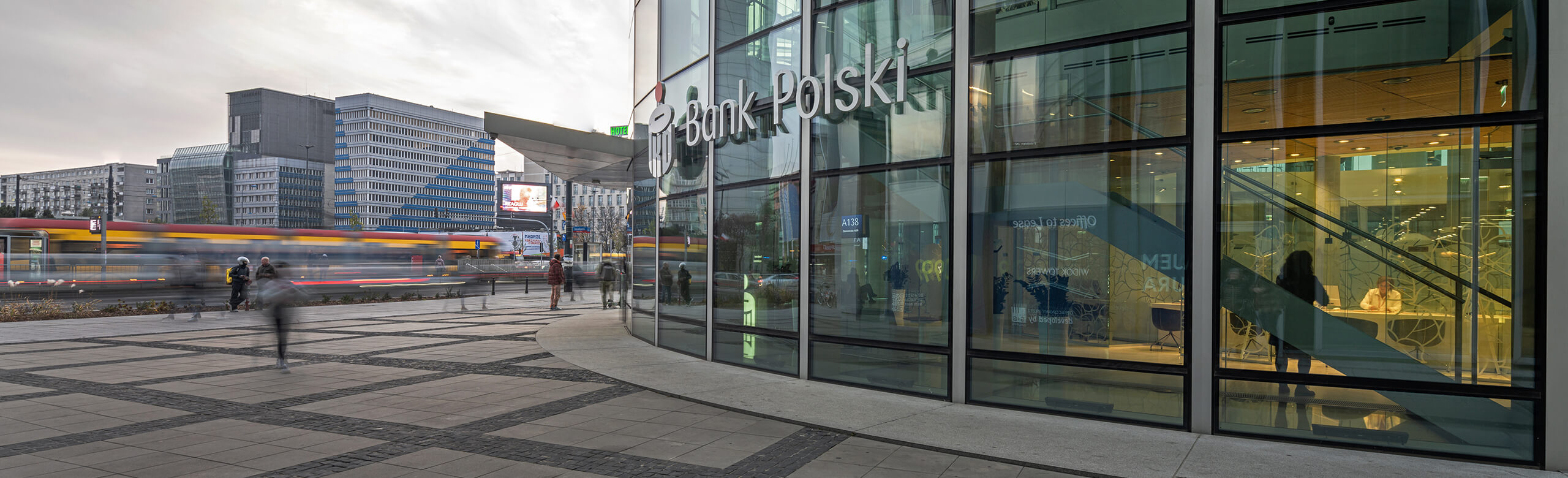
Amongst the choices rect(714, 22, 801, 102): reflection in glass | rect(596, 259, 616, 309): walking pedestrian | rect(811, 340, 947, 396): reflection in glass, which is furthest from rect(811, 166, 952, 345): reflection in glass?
rect(596, 259, 616, 309): walking pedestrian

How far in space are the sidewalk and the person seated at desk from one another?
4.36 feet

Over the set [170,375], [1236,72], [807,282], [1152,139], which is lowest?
[170,375]

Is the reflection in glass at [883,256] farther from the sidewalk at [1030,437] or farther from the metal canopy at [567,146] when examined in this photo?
the metal canopy at [567,146]

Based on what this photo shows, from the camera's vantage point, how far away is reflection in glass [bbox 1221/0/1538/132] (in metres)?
6.77

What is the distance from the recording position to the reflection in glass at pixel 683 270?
1285cm

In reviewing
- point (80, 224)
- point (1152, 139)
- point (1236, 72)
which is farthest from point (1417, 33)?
point (80, 224)

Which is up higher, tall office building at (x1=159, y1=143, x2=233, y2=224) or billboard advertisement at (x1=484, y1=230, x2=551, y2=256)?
tall office building at (x1=159, y1=143, x2=233, y2=224)

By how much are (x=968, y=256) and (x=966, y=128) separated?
59.3 inches

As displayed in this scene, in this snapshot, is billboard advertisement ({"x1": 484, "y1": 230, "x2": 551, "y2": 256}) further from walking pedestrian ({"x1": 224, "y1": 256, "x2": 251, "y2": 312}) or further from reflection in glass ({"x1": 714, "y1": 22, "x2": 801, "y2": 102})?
reflection in glass ({"x1": 714, "y1": 22, "x2": 801, "y2": 102})

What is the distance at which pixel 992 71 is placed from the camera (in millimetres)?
9125

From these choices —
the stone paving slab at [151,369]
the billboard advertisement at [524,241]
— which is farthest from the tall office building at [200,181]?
the stone paving slab at [151,369]

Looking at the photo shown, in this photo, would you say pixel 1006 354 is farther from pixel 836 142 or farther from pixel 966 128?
pixel 836 142

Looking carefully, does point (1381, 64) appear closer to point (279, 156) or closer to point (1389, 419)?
point (1389, 419)

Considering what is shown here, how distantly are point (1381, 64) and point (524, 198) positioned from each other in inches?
2835
